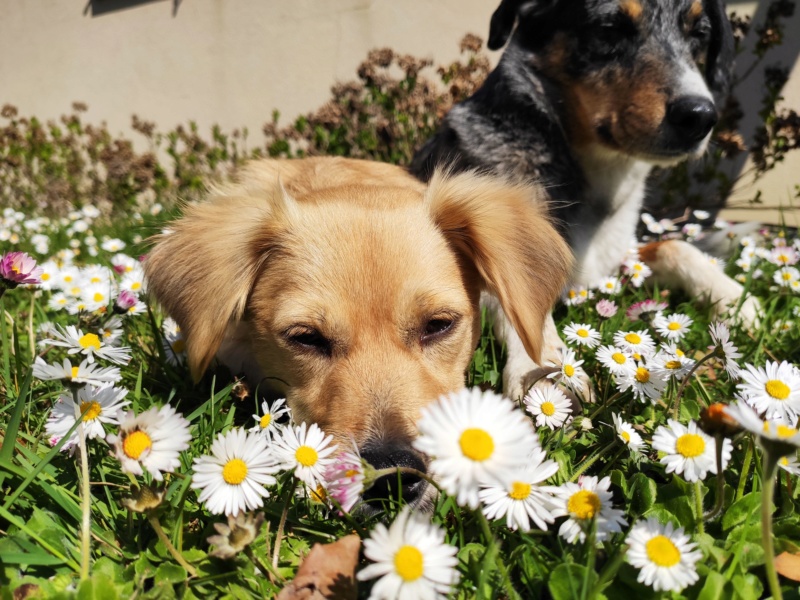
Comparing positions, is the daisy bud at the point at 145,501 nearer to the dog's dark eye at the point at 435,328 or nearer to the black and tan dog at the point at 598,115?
the dog's dark eye at the point at 435,328

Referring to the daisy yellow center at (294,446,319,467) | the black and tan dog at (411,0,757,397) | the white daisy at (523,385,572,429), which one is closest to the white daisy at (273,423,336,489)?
Answer: the daisy yellow center at (294,446,319,467)

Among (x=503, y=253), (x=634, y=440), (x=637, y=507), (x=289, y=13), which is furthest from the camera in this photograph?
(x=289, y=13)

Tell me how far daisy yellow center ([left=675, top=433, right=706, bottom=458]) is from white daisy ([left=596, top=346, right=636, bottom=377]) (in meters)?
0.45

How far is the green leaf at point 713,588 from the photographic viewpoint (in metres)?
1.08

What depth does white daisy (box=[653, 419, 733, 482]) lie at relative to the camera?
1199mm

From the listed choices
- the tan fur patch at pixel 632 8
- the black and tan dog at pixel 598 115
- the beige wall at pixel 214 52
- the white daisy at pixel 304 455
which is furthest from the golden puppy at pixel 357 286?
the beige wall at pixel 214 52

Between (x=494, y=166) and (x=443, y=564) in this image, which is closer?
(x=443, y=564)

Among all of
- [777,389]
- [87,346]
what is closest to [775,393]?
[777,389]

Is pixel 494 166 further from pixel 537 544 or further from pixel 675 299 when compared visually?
pixel 537 544

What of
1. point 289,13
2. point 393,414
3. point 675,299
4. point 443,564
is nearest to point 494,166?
point 675,299

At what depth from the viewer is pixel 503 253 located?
6.72 feet

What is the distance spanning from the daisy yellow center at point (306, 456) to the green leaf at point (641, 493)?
770 mm

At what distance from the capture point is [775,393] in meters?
1.38

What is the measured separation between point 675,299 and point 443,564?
2781mm
